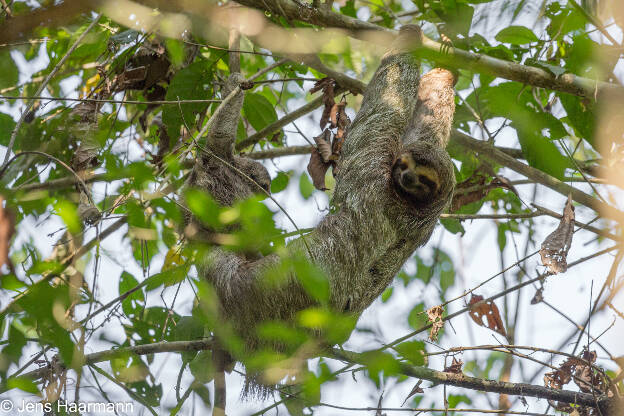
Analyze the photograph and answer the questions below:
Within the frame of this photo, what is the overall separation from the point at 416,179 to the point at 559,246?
191 centimetres

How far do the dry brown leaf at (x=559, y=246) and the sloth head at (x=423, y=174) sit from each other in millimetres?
1406

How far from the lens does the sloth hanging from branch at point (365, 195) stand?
6.93 meters

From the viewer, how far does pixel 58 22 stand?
2283 mm

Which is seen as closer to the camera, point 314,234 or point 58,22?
point 58,22

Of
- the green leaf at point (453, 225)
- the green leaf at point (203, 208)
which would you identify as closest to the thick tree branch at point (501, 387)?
the green leaf at point (203, 208)

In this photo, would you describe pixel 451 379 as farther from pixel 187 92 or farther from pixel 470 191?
pixel 187 92

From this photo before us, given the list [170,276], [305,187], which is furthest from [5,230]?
[305,187]

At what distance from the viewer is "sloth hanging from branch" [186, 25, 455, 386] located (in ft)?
22.7

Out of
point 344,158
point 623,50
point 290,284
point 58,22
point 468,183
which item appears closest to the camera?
point 58,22

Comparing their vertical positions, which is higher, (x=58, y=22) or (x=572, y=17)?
(x=572, y=17)

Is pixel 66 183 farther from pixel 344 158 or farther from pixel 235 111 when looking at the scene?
pixel 344 158

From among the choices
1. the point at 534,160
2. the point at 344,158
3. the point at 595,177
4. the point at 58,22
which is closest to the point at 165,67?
the point at 344,158

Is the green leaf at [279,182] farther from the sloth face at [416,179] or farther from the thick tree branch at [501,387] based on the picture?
the thick tree branch at [501,387]

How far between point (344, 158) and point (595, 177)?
4.25m
